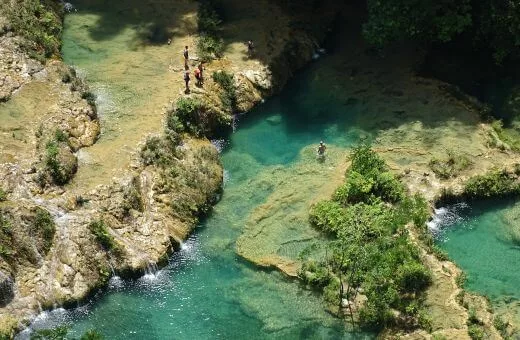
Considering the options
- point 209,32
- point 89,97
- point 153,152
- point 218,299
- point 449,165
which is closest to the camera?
point 218,299

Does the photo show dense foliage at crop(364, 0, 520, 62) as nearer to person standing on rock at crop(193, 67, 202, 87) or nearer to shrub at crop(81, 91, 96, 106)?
person standing on rock at crop(193, 67, 202, 87)

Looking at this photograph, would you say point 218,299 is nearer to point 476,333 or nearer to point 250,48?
point 476,333

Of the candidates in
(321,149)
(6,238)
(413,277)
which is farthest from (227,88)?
(413,277)

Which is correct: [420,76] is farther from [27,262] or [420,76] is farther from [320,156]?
[27,262]

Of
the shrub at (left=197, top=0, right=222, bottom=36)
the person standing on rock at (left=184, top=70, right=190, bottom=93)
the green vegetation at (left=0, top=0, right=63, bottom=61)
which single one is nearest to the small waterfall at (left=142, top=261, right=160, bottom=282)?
the person standing on rock at (left=184, top=70, right=190, bottom=93)

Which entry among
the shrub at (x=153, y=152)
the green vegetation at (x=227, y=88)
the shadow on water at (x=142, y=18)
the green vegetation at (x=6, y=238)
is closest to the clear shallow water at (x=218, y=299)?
the green vegetation at (x=6, y=238)
